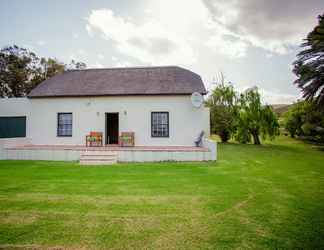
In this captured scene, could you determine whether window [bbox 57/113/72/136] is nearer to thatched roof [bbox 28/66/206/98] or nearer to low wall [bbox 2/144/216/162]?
thatched roof [bbox 28/66/206/98]

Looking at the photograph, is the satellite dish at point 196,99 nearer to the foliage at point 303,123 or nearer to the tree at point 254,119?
the tree at point 254,119

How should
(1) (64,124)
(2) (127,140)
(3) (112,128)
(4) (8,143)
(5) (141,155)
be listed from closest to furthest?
(5) (141,155), (4) (8,143), (2) (127,140), (1) (64,124), (3) (112,128)

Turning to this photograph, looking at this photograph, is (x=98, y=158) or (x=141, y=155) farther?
(x=141, y=155)

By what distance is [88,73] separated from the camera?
14.8m

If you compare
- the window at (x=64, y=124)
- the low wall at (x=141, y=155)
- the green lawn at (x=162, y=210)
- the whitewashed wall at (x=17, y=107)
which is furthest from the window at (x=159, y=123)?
the whitewashed wall at (x=17, y=107)

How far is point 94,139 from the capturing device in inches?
464

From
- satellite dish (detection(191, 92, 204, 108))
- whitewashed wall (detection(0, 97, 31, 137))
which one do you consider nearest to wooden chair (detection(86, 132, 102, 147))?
whitewashed wall (detection(0, 97, 31, 137))

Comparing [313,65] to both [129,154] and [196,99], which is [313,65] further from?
[129,154]

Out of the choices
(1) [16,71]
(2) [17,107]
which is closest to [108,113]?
(2) [17,107]

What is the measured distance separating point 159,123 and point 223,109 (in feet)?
39.2

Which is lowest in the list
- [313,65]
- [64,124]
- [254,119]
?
[64,124]

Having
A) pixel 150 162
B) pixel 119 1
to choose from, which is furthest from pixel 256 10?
pixel 150 162

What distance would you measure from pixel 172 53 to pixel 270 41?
885cm

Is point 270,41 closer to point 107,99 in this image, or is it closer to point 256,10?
point 256,10
